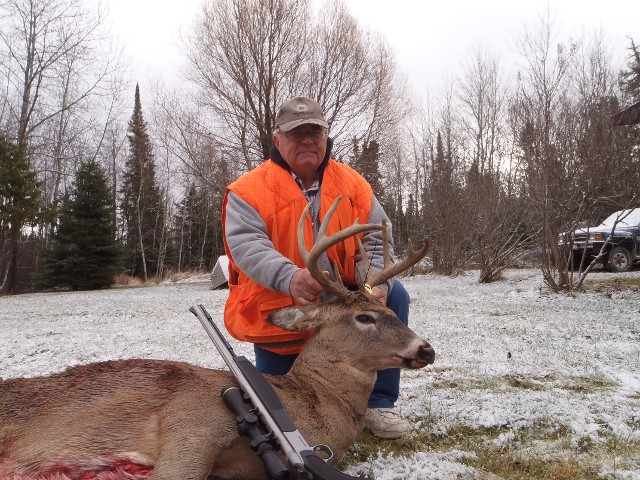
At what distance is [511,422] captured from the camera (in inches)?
119

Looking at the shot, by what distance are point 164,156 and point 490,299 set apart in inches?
1060

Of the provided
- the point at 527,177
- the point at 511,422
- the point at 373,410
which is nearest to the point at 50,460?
the point at 373,410

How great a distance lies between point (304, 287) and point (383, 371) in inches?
31.9

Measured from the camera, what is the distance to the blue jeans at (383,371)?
3166mm

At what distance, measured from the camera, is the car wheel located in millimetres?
14301

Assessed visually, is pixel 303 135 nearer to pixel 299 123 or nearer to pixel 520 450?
pixel 299 123

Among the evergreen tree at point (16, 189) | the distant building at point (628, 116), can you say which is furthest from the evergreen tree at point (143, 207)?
the distant building at point (628, 116)

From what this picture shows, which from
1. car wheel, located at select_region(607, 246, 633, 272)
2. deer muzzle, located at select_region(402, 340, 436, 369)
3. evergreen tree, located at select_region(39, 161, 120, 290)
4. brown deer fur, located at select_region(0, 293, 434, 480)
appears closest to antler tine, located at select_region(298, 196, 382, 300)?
brown deer fur, located at select_region(0, 293, 434, 480)

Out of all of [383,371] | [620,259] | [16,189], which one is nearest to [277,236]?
[383,371]

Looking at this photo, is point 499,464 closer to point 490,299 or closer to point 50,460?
point 50,460

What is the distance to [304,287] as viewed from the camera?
276cm

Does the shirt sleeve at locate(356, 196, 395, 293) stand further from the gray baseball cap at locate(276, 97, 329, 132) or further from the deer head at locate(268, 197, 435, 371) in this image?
the gray baseball cap at locate(276, 97, 329, 132)

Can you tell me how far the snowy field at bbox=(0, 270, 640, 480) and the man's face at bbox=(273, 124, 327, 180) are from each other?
166 cm

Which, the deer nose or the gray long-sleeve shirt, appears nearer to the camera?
the deer nose
